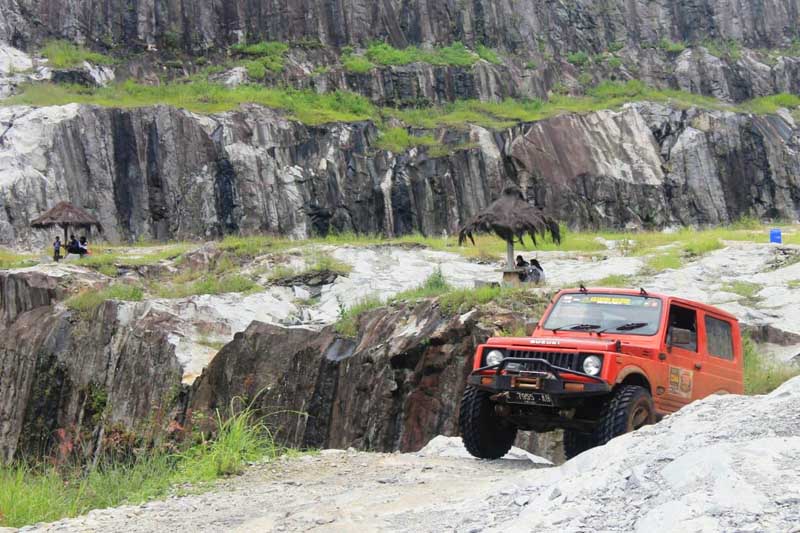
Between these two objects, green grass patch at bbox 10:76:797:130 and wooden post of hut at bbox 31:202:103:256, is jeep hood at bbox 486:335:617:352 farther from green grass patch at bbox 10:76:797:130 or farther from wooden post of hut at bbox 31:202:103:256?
green grass patch at bbox 10:76:797:130

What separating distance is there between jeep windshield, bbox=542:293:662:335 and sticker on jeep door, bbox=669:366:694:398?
48cm

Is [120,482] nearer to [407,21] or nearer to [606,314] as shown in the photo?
[606,314]

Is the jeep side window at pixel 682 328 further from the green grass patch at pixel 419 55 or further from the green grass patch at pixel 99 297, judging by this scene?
the green grass patch at pixel 419 55

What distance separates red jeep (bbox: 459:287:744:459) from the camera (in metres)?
8.93

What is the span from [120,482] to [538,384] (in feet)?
13.3

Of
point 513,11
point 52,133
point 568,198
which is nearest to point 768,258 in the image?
point 568,198

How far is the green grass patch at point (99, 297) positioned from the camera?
23.3 meters

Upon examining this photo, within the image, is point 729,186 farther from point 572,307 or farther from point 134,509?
point 134,509

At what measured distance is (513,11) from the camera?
54.2 meters

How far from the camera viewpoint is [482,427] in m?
9.77

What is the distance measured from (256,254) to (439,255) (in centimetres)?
565

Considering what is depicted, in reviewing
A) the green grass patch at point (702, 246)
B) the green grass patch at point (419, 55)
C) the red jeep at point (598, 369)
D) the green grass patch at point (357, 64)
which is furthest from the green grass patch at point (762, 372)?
the green grass patch at point (419, 55)

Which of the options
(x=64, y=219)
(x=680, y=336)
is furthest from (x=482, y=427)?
(x=64, y=219)

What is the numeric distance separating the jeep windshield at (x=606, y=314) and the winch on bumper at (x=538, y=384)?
1.10m
